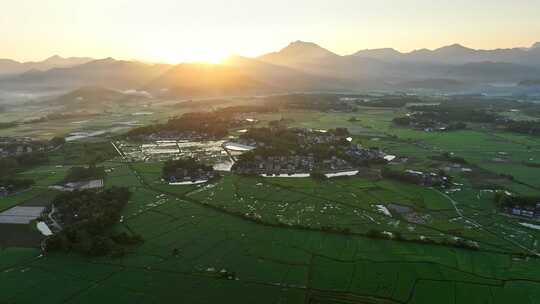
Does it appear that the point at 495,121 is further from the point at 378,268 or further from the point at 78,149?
the point at 78,149

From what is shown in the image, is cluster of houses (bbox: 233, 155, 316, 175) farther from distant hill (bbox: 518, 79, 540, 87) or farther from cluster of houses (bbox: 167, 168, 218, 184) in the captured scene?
distant hill (bbox: 518, 79, 540, 87)

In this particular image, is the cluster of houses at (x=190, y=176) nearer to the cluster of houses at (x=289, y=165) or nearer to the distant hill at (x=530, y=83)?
the cluster of houses at (x=289, y=165)

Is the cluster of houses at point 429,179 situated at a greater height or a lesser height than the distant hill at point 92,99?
lesser

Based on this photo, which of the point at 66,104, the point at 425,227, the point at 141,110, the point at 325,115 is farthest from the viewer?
the point at 66,104

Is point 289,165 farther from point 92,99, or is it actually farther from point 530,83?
point 530,83

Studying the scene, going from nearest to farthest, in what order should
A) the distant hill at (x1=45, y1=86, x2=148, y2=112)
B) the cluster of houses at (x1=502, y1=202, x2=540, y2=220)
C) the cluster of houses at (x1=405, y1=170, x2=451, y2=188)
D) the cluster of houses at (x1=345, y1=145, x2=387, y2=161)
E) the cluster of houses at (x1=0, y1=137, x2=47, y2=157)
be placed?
the cluster of houses at (x1=502, y1=202, x2=540, y2=220), the cluster of houses at (x1=405, y1=170, x2=451, y2=188), the cluster of houses at (x1=345, y1=145, x2=387, y2=161), the cluster of houses at (x1=0, y1=137, x2=47, y2=157), the distant hill at (x1=45, y1=86, x2=148, y2=112)

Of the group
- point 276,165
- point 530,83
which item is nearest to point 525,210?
point 276,165

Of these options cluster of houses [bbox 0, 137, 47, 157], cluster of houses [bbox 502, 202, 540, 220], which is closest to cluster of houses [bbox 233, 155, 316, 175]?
cluster of houses [bbox 502, 202, 540, 220]

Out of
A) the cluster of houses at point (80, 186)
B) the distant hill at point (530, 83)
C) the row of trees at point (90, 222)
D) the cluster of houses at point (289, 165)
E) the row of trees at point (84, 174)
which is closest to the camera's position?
the row of trees at point (90, 222)

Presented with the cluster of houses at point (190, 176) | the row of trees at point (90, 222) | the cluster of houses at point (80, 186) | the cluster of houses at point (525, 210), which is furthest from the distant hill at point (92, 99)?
the cluster of houses at point (525, 210)

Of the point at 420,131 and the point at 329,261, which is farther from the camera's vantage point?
the point at 420,131

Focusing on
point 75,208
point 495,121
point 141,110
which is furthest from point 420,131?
point 141,110
